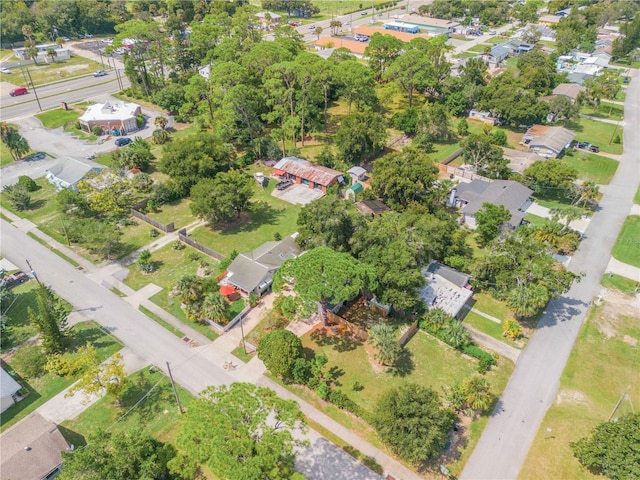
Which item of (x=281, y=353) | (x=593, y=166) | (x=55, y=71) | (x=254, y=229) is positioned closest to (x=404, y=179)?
(x=254, y=229)

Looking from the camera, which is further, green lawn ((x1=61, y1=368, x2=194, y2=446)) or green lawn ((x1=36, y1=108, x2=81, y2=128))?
green lawn ((x1=36, y1=108, x2=81, y2=128))

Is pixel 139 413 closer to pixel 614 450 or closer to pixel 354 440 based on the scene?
pixel 354 440

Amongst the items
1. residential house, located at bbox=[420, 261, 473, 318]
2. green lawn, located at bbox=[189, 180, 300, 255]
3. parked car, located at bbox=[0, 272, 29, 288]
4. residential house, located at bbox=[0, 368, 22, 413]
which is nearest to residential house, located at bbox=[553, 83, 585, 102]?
residential house, located at bbox=[420, 261, 473, 318]

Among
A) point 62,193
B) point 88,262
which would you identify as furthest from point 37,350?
point 62,193

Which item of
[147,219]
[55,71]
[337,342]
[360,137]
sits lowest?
[337,342]

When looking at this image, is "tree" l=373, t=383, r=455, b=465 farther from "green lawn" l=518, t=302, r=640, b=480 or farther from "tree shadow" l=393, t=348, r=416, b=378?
"green lawn" l=518, t=302, r=640, b=480

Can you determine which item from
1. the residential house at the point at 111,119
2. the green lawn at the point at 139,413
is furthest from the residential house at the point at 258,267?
the residential house at the point at 111,119
